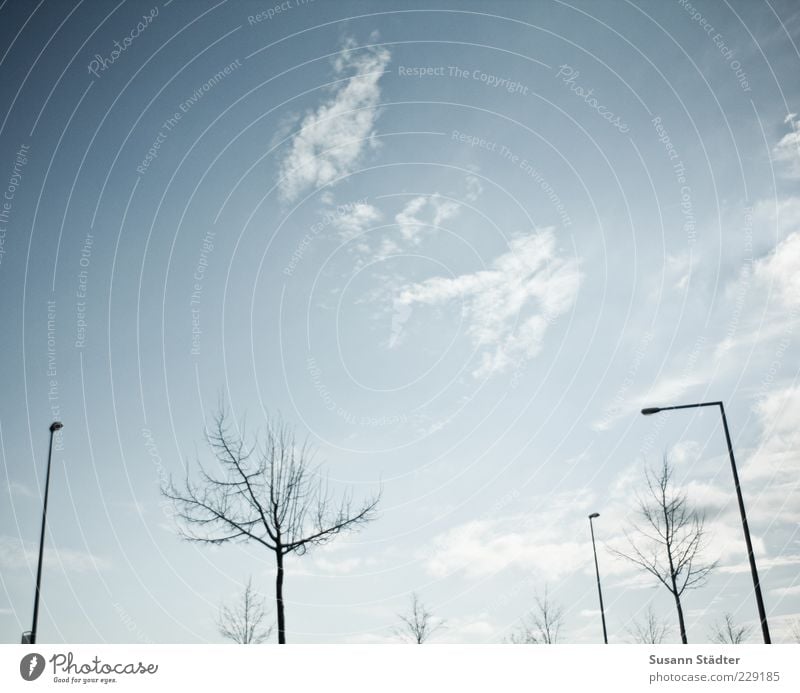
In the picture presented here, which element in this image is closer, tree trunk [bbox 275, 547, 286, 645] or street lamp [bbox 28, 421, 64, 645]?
tree trunk [bbox 275, 547, 286, 645]

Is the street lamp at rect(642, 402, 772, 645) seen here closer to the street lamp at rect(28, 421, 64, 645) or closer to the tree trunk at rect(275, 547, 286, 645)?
the tree trunk at rect(275, 547, 286, 645)

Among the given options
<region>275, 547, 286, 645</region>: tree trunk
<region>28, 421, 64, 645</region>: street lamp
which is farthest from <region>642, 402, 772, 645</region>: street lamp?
<region>28, 421, 64, 645</region>: street lamp

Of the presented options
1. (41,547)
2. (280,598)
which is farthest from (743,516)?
(41,547)

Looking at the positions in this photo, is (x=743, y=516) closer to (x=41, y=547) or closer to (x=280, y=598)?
(x=280, y=598)

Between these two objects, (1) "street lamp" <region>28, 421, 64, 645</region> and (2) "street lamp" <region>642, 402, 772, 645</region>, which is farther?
(1) "street lamp" <region>28, 421, 64, 645</region>

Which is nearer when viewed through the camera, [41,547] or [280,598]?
[280,598]

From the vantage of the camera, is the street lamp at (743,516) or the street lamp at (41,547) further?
the street lamp at (41,547)

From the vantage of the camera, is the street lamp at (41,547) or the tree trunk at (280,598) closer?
the tree trunk at (280,598)

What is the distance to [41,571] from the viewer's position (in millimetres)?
19516

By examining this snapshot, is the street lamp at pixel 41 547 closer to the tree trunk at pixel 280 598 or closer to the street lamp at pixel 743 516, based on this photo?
the tree trunk at pixel 280 598

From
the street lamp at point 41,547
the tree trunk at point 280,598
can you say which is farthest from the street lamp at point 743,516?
the street lamp at point 41,547
